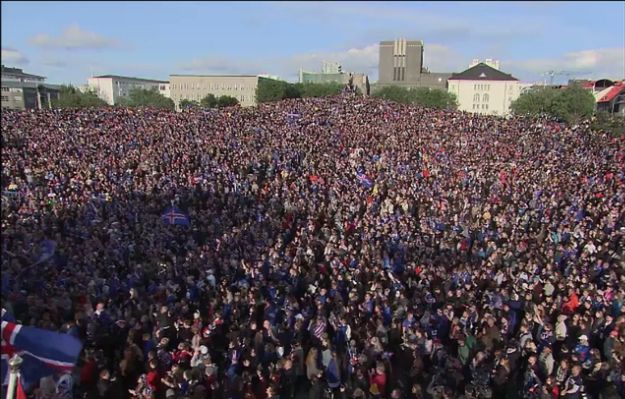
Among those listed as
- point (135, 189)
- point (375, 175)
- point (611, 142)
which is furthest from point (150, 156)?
point (611, 142)

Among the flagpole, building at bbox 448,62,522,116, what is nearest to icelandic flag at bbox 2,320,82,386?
the flagpole

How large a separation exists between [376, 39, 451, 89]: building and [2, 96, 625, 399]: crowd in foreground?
8491 cm

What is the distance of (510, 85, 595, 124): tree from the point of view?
56.6 metres

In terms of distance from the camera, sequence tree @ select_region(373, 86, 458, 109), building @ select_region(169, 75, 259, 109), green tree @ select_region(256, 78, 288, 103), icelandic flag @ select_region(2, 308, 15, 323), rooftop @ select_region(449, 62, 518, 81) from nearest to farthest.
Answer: icelandic flag @ select_region(2, 308, 15, 323) < green tree @ select_region(256, 78, 288, 103) < tree @ select_region(373, 86, 458, 109) < rooftop @ select_region(449, 62, 518, 81) < building @ select_region(169, 75, 259, 109)

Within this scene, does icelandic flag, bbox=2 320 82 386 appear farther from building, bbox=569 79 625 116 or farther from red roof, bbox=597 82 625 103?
red roof, bbox=597 82 625 103

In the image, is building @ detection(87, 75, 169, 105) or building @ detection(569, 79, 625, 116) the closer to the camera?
building @ detection(569, 79, 625, 116)

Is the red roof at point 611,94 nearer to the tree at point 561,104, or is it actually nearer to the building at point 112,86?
the tree at point 561,104

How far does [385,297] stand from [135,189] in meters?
10.5

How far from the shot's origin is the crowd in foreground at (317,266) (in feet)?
23.9

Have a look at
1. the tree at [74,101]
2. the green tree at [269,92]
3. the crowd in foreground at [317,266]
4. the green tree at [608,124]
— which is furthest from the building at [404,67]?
the crowd in foreground at [317,266]

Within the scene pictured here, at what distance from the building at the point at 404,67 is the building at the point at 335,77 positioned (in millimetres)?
8135

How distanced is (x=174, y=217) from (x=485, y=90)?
8628cm

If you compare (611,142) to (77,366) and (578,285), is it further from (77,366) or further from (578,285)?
(77,366)

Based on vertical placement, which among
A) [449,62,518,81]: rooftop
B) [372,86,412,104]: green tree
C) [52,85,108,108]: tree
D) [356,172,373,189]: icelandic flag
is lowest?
[356,172,373,189]: icelandic flag
